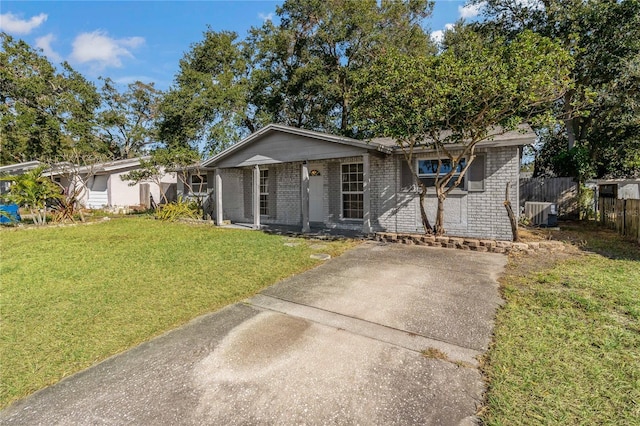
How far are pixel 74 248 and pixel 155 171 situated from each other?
7.79 meters

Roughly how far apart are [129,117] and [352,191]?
30.1 m

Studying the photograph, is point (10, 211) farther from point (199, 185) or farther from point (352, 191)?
point (352, 191)

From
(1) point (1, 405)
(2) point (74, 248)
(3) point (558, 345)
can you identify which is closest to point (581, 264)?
(3) point (558, 345)

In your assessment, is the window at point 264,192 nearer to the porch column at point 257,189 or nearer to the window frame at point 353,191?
the porch column at point 257,189

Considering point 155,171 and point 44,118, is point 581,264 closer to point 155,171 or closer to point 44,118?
point 155,171

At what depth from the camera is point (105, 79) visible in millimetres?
30906

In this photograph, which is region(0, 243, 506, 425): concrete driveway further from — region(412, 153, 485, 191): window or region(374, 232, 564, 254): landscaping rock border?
region(412, 153, 485, 191): window

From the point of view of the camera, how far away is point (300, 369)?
3.03 metres

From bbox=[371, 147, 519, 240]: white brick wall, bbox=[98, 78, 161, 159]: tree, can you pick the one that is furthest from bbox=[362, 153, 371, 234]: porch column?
bbox=[98, 78, 161, 159]: tree

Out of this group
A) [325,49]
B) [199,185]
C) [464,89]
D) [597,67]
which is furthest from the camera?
[325,49]

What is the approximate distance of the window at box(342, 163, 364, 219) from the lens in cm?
1155

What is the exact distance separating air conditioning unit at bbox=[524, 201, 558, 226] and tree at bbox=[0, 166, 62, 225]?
62.6 feet

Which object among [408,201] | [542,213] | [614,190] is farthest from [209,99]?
[614,190]

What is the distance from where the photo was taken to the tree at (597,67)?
500 inches
